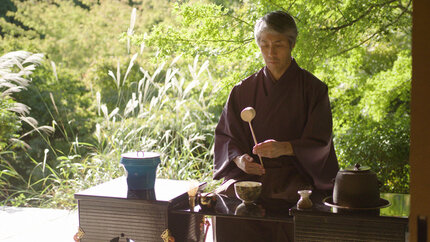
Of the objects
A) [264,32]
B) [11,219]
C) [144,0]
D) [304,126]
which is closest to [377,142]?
[304,126]

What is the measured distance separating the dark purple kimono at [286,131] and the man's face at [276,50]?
0.16ft

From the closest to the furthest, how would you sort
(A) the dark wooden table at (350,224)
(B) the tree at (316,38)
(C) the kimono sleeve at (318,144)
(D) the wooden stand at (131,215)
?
1. (A) the dark wooden table at (350,224)
2. (D) the wooden stand at (131,215)
3. (C) the kimono sleeve at (318,144)
4. (B) the tree at (316,38)

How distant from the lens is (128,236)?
2.54 meters

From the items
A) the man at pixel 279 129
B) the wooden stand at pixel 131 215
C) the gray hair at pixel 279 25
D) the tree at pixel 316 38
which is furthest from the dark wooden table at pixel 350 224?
the tree at pixel 316 38

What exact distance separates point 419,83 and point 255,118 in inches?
66.0

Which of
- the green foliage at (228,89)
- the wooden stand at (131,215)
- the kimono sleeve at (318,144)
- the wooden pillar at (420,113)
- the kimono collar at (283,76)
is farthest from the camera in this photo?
the green foliage at (228,89)

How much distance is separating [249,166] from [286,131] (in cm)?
30

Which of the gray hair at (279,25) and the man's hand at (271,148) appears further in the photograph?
the gray hair at (279,25)

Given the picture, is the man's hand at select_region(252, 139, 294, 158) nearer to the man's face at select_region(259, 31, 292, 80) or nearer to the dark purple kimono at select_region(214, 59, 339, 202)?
the dark purple kimono at select_region(214, 59, 339, 202)

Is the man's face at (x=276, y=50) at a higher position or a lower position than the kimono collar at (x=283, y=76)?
higher

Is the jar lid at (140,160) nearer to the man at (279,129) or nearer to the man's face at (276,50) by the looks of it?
the man at (279,129)

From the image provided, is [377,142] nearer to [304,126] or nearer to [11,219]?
[304,126]

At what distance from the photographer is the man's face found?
2.68 m

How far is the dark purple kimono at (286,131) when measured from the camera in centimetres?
266
